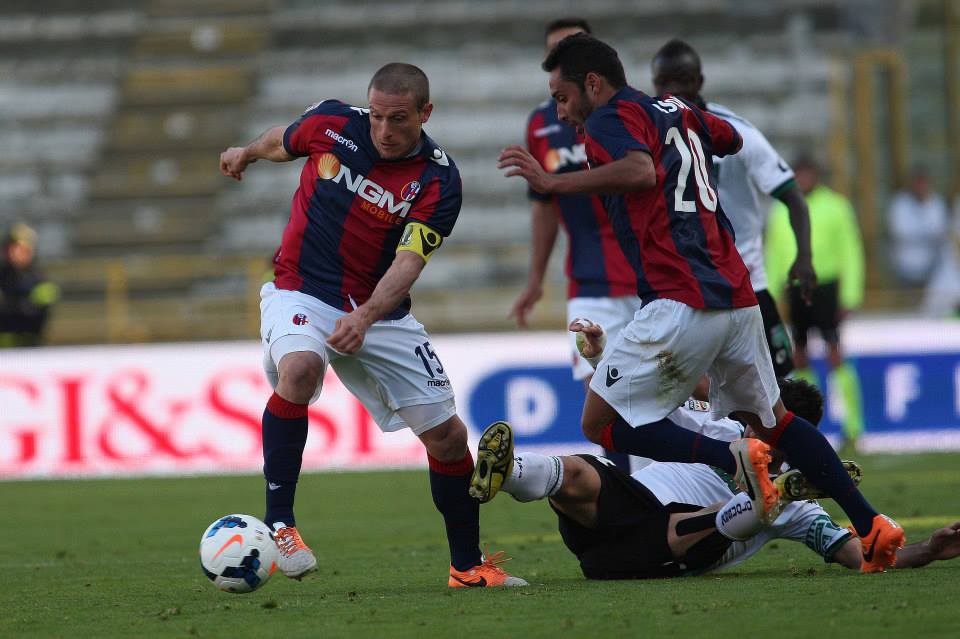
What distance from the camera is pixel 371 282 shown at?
576 centimetres

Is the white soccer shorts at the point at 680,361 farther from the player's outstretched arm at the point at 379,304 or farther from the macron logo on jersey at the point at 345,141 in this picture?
the macron logo on jersey at the point at 345,141

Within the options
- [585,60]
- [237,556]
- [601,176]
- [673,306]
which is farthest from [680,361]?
[237,556]

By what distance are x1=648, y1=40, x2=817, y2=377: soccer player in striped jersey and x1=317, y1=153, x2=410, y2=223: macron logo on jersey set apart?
1.59 metres

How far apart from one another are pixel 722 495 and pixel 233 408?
285 inches

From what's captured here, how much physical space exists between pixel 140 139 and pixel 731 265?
14.7 metres

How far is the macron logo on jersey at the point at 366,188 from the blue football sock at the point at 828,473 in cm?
167

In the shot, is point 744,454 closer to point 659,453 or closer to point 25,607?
point 659,453

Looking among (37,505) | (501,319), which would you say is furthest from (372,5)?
(37,505)

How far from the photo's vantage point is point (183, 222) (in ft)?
58.5

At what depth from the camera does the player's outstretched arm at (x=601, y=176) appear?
5070mm

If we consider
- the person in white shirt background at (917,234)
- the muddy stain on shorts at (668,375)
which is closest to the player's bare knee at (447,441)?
the muddy stain on shorts at (668,375)

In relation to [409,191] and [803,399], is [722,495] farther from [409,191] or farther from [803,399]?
[409,191]

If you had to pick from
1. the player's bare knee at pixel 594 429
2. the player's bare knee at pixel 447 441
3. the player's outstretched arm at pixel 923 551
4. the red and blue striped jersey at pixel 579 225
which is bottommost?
the player's outstretched arm at pixel 923 551

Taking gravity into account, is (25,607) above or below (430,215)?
below
